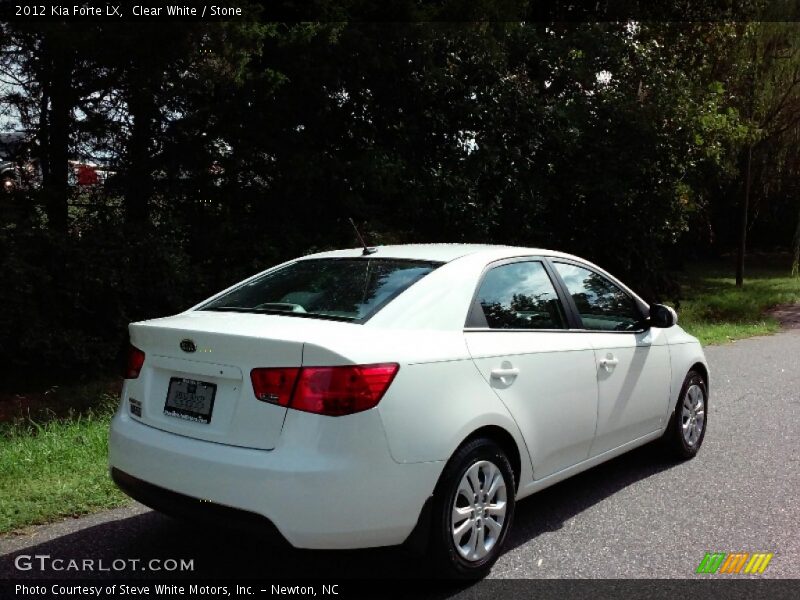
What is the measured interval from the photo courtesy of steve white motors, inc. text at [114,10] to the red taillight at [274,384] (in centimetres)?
621

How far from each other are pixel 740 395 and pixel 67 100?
28.1 feet

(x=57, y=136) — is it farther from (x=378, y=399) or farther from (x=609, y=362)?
(x=378, y=399)

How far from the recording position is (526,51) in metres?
14.4

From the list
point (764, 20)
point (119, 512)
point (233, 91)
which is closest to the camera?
point (119, 512)

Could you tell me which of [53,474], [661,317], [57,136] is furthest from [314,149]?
[661,317]

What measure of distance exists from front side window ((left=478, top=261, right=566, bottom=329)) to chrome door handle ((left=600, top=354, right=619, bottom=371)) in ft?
1.20

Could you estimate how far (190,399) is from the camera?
3.45 meters

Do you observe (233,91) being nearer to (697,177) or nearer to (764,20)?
(697,177)

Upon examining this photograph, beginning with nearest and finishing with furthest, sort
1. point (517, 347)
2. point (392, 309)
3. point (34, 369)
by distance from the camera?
point (392, 309), point (517, 347), point (34, 369)

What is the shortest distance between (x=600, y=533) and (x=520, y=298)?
1378 mm

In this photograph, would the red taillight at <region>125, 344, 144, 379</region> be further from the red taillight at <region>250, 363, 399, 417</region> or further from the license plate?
the red taillight at <region>250, 363, 399, 417</region>

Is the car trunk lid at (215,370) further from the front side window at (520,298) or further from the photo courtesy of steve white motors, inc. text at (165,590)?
the front side window at (520,298)

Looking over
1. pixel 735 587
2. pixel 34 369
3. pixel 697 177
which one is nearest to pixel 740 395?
pixel 735 587

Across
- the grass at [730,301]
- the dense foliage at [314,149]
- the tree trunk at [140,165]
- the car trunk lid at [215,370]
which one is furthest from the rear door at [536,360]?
the grass at [730,301]
